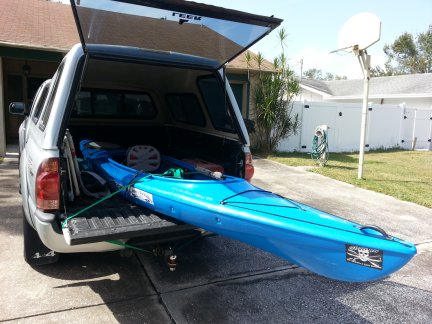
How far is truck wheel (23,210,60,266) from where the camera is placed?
357 cm

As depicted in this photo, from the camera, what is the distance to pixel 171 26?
3252 millimetres

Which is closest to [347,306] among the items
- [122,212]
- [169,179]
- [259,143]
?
[169,179]

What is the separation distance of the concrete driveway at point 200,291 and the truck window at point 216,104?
1502 mm

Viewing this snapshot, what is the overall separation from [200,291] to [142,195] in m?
1.09

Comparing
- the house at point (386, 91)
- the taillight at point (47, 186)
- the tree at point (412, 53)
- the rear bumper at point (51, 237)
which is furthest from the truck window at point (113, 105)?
the tree at point (412, 53)

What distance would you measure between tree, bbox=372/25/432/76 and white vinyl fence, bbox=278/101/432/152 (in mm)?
29791

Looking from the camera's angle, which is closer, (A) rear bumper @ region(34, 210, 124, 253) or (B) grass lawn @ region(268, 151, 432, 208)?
(A) rear bumper @ region(34, 210, 124, 253)

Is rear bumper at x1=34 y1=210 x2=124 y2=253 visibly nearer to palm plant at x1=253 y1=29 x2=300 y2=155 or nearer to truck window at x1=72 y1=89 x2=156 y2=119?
truck window at x1=72 y1=89 x2=156 y2=119

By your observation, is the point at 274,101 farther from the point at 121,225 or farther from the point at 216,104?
the point at 121,225

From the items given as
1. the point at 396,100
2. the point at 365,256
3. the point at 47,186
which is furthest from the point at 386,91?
the point at 47,186

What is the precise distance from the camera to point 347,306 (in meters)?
3.35

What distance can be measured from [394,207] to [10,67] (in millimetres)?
12460

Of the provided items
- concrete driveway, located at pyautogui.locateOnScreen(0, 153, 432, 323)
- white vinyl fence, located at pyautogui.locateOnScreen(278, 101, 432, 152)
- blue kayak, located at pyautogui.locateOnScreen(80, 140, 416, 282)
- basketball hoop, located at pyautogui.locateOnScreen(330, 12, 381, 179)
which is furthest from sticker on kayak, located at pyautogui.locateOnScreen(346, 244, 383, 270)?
white vinyl fence, located at pyautogui.locateOnScreen(278, 101, 432, 152)

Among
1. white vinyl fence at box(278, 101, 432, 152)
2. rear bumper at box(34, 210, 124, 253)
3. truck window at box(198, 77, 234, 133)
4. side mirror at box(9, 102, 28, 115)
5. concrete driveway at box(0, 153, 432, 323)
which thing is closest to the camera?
rear bumper at box(34, 210, 124, 253)
